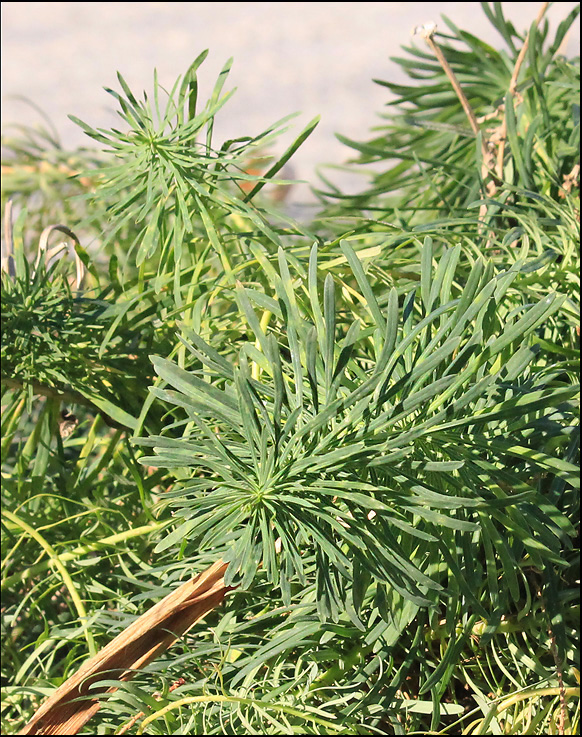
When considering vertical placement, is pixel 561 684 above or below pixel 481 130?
below

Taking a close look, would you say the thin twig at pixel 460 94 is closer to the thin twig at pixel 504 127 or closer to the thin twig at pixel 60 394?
the thin twig at pixel 504 127

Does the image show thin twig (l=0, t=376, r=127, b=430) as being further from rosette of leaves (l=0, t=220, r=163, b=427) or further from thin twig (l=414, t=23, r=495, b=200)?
thin twig (l=414, t=23, r=495, b=200)

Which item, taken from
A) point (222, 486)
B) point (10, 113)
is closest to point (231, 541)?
point (222, 486)

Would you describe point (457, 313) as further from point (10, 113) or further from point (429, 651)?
point (10, 113)

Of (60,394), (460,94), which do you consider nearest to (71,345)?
(60,394)

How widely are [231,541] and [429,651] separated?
0.22ft

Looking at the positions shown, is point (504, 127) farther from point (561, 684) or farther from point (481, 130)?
point (561, 684)

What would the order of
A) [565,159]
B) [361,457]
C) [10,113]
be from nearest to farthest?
[361,457], [565,159], [10,113]

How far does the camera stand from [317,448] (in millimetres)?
116

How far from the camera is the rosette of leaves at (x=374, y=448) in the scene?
0.37ft

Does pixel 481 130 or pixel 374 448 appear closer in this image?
pixel 374 448

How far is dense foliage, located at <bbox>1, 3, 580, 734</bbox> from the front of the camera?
12 centimetres

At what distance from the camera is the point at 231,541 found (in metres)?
0.12

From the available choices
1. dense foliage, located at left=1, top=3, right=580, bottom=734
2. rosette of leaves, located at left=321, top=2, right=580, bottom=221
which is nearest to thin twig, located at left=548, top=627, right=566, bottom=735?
dense foliage, located at left=1, top=3, right=580, bottom=734
